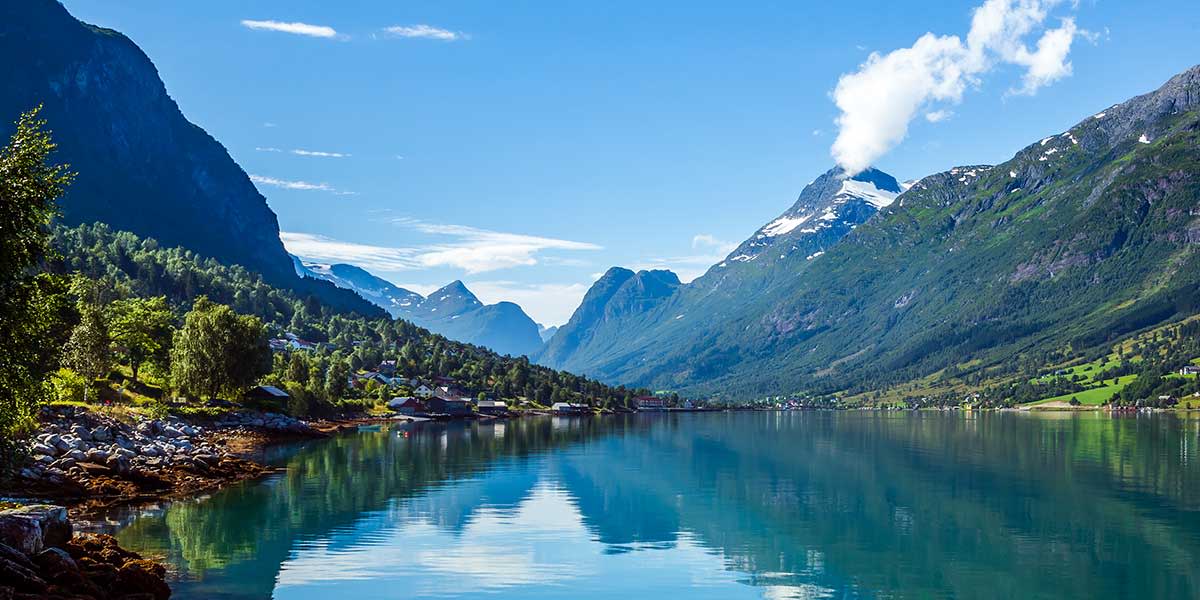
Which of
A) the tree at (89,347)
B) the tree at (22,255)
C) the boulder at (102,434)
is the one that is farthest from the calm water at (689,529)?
the tree at (89,347)

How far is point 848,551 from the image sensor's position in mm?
49938

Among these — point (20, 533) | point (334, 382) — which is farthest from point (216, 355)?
point (20, 533)

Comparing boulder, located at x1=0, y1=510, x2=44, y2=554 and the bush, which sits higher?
the bush

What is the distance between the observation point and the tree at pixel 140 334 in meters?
118

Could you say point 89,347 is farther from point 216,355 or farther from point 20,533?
point 20,533

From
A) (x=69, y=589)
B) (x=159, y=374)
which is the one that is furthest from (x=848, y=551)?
(x=159, y=374)

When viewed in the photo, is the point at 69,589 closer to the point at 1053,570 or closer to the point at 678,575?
the point at 678,575

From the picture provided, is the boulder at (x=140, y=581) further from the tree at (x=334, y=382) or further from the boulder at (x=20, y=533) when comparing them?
the tree at (x=334, y=382)

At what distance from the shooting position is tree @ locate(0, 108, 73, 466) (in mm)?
32344

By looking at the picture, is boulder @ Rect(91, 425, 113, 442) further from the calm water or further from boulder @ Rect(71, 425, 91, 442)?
the calm water

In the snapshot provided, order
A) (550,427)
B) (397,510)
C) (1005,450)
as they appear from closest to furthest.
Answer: (397,510) < (1005,450) < (550,427)

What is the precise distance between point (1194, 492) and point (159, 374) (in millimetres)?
123381

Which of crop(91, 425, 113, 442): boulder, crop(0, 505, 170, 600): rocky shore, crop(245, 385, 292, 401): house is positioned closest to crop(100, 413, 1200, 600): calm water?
crop(0, 505, 170, 600): rocky shore

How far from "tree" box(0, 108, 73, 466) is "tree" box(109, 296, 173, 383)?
→ 89.6m
